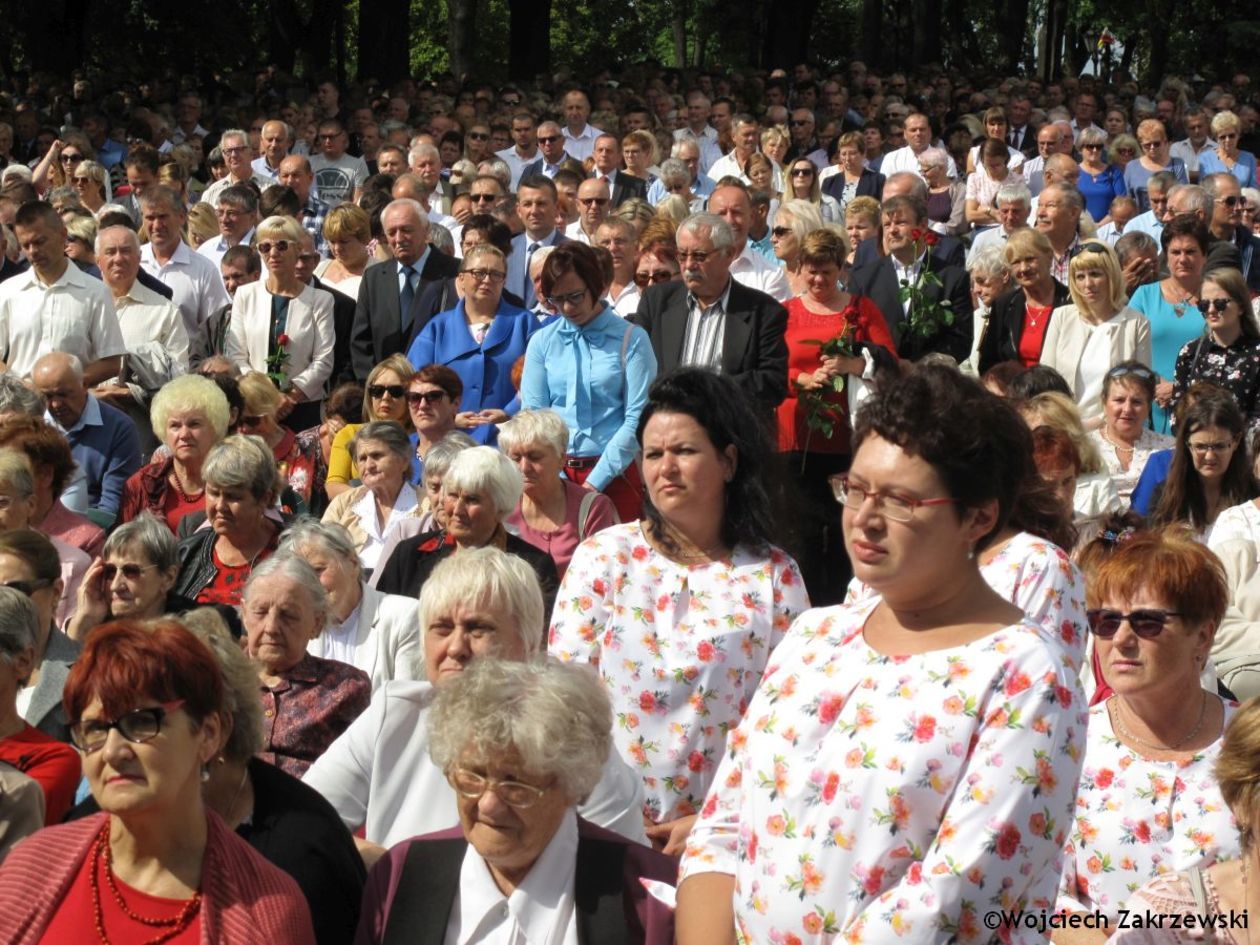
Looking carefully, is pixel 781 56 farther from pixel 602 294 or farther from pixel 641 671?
pixel 641 671

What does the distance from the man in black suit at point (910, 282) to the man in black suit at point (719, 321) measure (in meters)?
1.32

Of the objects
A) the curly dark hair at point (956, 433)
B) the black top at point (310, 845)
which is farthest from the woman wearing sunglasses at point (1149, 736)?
the black top at point (310, 845)

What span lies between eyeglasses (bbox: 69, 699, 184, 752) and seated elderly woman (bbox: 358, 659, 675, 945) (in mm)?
548

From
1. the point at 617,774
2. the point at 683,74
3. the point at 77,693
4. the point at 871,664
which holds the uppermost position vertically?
the point at 683,74

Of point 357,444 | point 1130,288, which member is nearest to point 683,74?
point 1130,288

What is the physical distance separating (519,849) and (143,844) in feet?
2.46

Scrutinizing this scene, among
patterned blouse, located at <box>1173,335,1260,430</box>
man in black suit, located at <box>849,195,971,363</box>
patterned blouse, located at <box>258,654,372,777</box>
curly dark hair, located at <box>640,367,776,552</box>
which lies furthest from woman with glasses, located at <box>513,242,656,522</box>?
curly dark hair, located at <box>640,367,776,552</box>

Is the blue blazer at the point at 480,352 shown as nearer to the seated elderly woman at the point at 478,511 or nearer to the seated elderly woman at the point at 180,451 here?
the seated elderly woman at the point at 180,451

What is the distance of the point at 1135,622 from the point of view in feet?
13.8

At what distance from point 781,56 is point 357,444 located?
25.0 metres

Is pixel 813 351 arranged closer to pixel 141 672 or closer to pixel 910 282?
pixel 910 282

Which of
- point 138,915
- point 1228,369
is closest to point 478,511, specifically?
point 138,915

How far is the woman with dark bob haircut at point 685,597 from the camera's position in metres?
4.52

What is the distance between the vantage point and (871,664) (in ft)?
10.1
